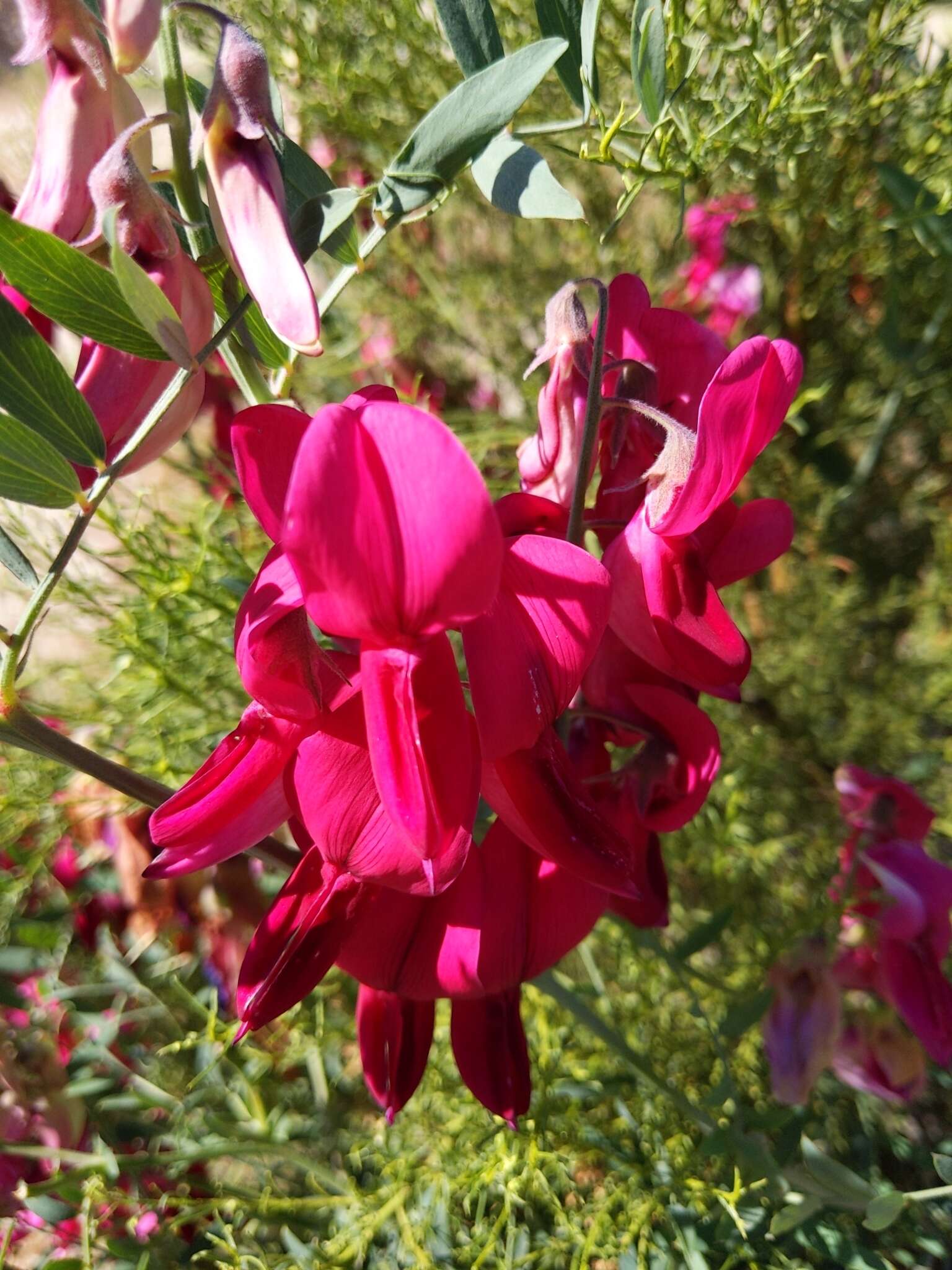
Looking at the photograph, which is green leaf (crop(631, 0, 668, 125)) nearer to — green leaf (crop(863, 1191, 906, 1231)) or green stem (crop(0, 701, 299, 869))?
green stem (crop(0, 701, 299, 869))

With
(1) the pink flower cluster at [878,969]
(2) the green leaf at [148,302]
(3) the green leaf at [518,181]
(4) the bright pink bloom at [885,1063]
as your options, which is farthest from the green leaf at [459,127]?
(4) the bright pink bloom at [885,1063]

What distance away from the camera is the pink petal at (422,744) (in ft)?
0.98

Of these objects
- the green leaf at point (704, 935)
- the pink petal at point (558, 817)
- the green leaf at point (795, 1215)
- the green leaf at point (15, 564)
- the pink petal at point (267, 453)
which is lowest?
the green leaf at point (795, 1215)

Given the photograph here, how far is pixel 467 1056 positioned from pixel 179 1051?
1.73 feet

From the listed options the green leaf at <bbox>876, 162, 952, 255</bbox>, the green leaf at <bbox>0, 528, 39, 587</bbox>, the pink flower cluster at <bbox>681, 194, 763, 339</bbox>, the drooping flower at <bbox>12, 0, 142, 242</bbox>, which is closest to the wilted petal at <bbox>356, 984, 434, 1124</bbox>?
the green leaf at <bbox>0, 528, 39, 587</bbox>

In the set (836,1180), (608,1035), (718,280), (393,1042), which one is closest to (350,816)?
(393,1042)

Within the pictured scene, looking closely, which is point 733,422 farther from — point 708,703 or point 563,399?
point 708,703

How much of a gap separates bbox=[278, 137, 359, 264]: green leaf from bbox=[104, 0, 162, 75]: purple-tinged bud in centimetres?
8

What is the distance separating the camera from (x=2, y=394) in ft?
1.14

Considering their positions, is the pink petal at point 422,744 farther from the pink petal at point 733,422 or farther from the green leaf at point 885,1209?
the green leaf at point 885,1209

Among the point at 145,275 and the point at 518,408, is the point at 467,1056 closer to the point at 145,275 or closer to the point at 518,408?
the point at 145,275

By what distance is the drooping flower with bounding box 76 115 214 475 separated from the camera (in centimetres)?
33

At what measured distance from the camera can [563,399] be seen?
0.42 m

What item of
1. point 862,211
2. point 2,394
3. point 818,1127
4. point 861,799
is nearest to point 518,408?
point 862,211
